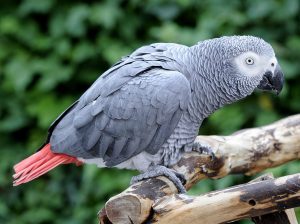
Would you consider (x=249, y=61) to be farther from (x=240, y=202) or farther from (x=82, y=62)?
(x=82, y=62)

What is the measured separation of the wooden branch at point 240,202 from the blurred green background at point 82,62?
855 millimetres

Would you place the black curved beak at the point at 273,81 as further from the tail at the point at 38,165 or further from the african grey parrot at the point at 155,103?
the tail at the point at 38,165

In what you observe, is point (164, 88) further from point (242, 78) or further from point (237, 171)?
point (237, 171)

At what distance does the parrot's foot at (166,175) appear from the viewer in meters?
1.24

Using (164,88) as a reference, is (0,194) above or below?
below

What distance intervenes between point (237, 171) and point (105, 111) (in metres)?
0.38

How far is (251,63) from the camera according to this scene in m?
1.28

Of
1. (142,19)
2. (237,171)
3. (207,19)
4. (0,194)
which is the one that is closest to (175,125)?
(237,171)

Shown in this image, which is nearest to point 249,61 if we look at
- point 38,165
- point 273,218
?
point 273,218

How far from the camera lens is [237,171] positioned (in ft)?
4.68

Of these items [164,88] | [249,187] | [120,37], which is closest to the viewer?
[249,187]

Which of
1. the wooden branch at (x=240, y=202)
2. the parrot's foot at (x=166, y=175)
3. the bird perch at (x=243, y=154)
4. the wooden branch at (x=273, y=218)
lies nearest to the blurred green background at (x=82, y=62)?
the bird perch at (x=243, y=154)

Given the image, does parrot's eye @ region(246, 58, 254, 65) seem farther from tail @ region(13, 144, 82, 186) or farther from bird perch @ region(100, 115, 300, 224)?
tail @ region(13, 144, 82, 186)

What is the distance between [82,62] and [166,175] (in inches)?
41.2
